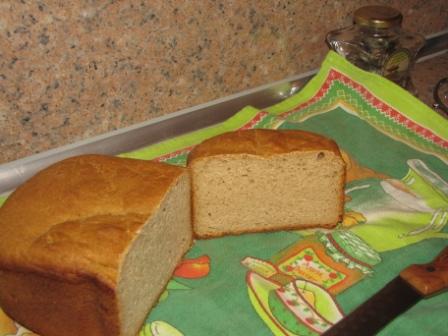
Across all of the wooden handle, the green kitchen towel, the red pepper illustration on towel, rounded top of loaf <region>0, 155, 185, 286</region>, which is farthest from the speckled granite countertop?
the wooden handle

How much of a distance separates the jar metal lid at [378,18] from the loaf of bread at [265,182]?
0.55 metres

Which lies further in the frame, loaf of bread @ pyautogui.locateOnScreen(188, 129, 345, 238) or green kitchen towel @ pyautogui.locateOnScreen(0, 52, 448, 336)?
loaf of bread @ pyautogui.locateOnScreen(188, 129, 345, 238)

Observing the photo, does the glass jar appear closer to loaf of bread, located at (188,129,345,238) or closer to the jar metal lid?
the jar metal lid

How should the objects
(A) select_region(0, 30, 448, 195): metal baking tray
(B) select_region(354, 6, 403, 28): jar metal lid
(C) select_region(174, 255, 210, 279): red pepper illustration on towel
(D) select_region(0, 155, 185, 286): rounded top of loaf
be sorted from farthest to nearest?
(B) select_region(354, 6, 403, 28): jar metal lid → (A) select_region(0, 30, 448, 195): metal baking tray → (C) select_region(174, 255, 210, 279): red pepper illustration on towel → (D) select_region(0, 155, 185, 286): rounded top of loaf

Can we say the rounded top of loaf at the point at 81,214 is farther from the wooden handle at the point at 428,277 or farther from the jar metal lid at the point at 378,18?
the jar metal lid at the point at 378,18

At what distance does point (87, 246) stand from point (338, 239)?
682 millimetres

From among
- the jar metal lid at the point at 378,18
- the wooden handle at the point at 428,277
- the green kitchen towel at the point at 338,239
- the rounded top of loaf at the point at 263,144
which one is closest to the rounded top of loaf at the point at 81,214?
the rounded top of loaf at the point at 263,144

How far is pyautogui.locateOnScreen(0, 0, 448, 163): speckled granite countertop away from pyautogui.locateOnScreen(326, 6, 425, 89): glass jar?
0.11m

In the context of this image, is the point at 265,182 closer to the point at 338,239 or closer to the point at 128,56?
the point at 338,239

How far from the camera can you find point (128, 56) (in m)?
1.55

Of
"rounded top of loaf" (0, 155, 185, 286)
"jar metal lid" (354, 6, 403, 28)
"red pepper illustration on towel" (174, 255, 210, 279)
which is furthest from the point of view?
"jar metal lid" (354, 6, 403, 28)

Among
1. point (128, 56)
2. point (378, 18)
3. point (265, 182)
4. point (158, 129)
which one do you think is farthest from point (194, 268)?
point (378, 18)

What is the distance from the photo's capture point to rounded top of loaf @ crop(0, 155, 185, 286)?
1.09 m

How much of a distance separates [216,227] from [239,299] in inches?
10.8
